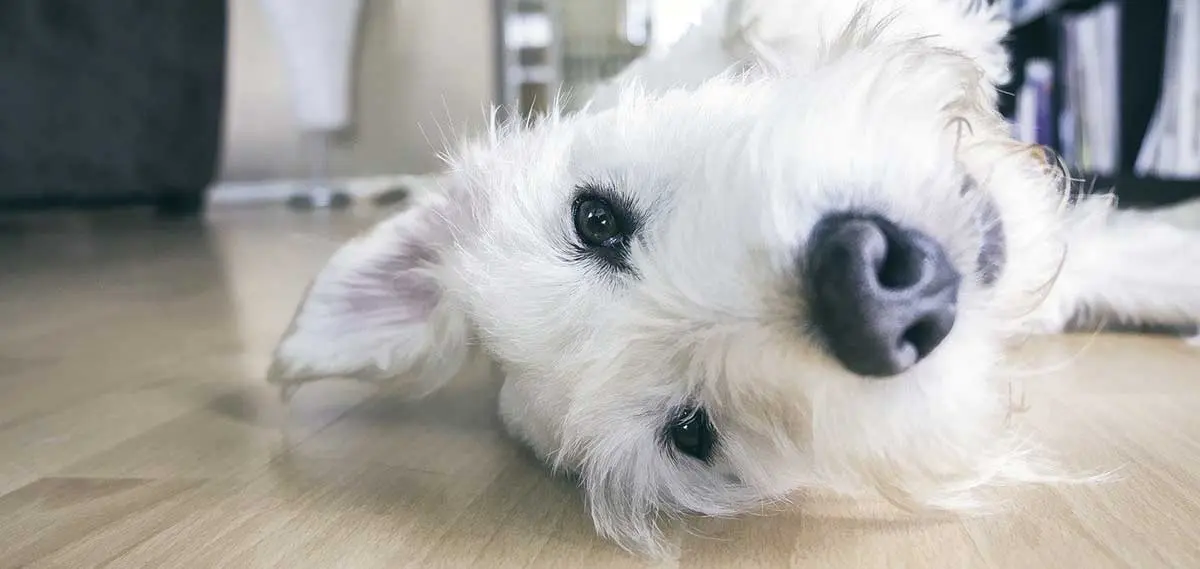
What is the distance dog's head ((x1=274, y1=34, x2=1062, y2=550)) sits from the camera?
2.97 ft

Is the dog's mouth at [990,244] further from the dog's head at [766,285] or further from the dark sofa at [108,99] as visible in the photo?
the dark sofa at [108,99]

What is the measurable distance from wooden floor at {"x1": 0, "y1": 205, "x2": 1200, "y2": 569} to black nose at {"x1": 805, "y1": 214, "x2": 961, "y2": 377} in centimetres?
17

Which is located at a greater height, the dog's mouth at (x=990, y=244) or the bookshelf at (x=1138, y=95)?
the bookshelf at (x=1138, y=95)

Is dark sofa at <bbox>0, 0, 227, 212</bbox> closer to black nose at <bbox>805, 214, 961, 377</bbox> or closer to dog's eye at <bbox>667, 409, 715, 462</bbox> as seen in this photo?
dog's eye at <bbox>667, 409, 715, 462</bbox>

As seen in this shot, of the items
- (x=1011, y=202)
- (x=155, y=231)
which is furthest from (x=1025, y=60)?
(x=155, y=231)

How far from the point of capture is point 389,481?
1.10 meters

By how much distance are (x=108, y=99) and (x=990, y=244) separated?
3905 millimetres

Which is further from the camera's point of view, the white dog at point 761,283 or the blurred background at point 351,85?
the blurred background at point 351,85

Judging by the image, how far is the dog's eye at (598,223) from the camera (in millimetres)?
1107

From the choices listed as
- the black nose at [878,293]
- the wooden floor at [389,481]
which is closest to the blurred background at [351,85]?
the wooden floor at [389,481]

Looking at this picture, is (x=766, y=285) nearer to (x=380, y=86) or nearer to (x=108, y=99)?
(x=108, y=99)

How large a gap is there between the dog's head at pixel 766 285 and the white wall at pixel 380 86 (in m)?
5.31

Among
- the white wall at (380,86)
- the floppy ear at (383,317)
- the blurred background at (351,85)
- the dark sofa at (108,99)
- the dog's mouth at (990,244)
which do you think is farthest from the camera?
the white wall at (380,86)

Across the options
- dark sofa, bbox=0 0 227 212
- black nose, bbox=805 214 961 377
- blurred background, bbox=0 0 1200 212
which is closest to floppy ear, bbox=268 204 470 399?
blurred background, bbox=0 0 1200 212
